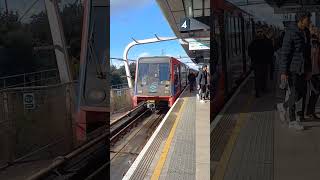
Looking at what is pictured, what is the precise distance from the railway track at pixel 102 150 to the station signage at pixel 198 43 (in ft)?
2.05

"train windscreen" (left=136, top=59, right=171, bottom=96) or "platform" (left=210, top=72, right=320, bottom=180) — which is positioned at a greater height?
"train windscreen" (left=136, top=59, right=171, bottom=96)

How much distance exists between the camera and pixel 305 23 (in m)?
1.43

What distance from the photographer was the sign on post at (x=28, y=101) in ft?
17.9

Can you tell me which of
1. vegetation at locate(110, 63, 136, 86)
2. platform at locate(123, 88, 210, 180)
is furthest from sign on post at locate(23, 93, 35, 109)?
vegetation at locate(110, 63, 136, 86)

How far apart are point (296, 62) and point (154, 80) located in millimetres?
2029

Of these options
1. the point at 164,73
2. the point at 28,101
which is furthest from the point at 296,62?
the point at 28,101

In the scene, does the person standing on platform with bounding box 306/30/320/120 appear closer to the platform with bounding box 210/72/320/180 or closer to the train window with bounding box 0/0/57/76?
the platform with bounding box 210/72/320/180

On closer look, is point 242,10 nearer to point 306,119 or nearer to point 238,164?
point 306,119

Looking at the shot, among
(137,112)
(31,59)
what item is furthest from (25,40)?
(137,112)

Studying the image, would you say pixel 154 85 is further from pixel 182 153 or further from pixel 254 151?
pixel 254 151

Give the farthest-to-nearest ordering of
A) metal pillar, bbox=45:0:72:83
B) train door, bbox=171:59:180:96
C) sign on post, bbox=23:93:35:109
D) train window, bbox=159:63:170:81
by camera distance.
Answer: sign on post, bbox=23:93:35:109 → metal pillar, bbox=45:0:72:83 → train door, bbox=171:59:180:96 → train window, bbox=159:63:170:81

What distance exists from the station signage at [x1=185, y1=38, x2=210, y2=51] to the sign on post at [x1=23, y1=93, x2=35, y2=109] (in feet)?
11.6

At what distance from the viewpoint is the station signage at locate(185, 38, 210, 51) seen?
1.69 m

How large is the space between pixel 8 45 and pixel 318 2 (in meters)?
3.91
